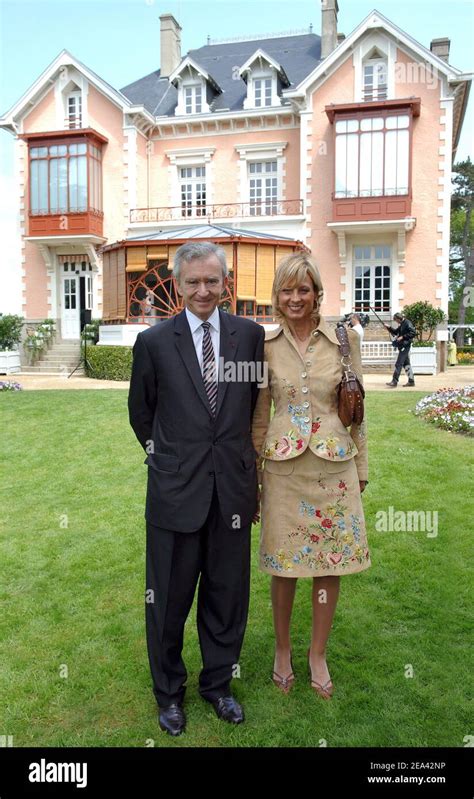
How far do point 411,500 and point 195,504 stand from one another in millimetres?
4136

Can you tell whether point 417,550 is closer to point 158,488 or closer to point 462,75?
point 158,488

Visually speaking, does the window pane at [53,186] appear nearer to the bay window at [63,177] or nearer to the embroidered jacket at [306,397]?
the bay window at [63,177]

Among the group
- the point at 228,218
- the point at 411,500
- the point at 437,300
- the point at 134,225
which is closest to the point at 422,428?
the point at 411,500

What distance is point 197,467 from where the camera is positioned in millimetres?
3139

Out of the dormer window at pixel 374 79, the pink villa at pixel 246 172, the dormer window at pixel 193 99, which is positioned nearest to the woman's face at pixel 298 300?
the pink villa at pixel 246 172

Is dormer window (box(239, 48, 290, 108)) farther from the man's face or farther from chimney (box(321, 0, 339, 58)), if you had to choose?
the man's face

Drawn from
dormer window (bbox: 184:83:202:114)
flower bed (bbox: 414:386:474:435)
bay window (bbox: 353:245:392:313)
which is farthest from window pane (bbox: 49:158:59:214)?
flower bed (bbox: 414:386:474:435)

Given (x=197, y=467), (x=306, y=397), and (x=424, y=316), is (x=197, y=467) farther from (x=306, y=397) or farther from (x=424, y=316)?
(x=424, y=316)

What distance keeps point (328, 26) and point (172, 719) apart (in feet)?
94.8

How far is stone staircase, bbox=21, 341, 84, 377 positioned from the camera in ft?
74.1

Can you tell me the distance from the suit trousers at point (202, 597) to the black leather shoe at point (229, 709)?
0.04 metres

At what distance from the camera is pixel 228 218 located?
25.4 metres

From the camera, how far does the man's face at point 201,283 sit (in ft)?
10.4

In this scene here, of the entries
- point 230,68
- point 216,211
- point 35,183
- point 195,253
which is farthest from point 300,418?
point 230,68
